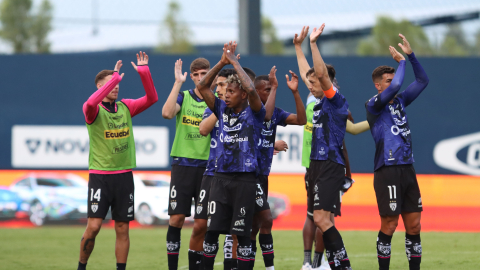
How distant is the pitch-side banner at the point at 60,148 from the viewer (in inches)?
446

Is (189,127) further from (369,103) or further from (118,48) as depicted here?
(118,48)

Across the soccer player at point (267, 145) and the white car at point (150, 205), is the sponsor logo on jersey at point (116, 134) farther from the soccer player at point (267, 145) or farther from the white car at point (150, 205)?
the white car at point (150, 205)

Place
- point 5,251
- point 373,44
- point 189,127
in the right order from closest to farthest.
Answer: point 189,127 < point 5,251 < point 373,44

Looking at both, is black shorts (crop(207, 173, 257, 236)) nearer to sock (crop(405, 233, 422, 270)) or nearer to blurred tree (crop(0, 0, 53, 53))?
sock (crop(405, 233, 422, 270))

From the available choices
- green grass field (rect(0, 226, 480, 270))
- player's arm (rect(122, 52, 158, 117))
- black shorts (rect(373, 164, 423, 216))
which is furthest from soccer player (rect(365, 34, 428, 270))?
A: player's arm (rect(122, 52, 158, 117))

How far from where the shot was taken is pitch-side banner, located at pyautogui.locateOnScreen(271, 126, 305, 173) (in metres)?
11.6

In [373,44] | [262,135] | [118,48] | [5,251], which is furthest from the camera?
[373,44]

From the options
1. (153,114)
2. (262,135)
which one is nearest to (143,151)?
(153,114)

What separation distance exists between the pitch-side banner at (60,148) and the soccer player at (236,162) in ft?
21.9

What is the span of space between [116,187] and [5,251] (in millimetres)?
3631

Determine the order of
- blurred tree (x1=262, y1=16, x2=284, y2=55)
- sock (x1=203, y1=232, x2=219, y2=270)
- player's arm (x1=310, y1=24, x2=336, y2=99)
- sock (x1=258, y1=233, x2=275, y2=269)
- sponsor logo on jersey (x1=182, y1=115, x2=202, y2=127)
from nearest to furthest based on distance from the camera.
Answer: sock (x1=203, y1=232, x2=219, y2=270) → player's arm (x1=310, y1=24, x2=336, y2=99) → sock (x1=258, y1=233, x2=275, y2=269) → sponsor logo on jersey (x1=182, y1=115, x2=202, y2=127) → blurred tree (x1=262, y1=16, x2=284, y2=55)

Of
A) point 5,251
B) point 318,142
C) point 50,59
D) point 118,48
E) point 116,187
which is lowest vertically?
point 5,251

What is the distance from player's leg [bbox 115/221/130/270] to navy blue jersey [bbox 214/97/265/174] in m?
1.43

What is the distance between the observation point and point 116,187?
18.9 feet
